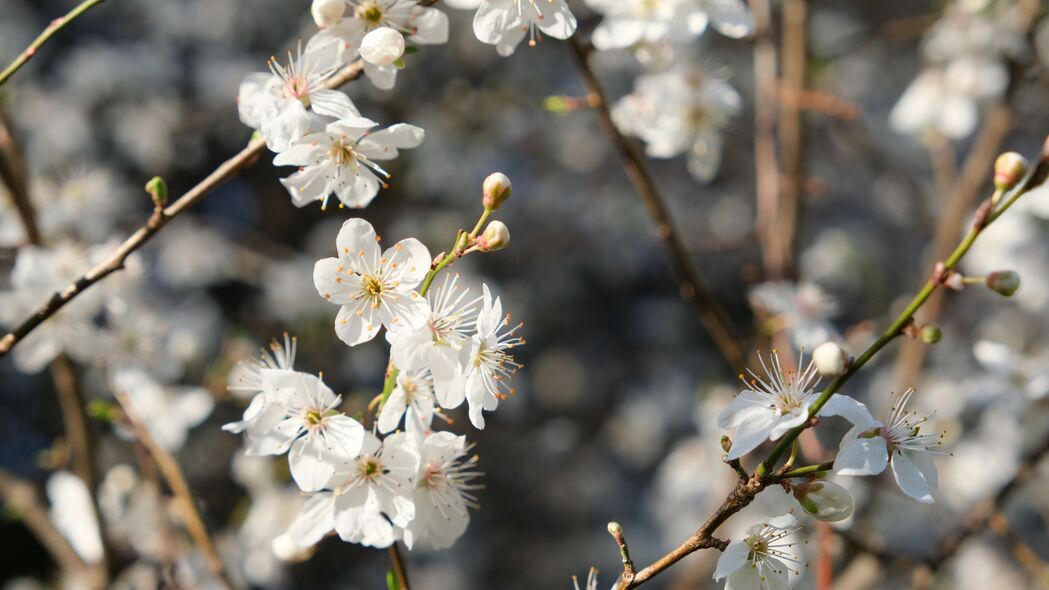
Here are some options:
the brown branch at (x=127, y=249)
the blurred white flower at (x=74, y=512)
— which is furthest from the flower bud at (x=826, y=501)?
the blurred white flower at (x=74, y=512)

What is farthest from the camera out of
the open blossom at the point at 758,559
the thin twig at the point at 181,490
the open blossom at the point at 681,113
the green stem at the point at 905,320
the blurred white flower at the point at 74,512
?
the blurred white flower at the point at 74,512

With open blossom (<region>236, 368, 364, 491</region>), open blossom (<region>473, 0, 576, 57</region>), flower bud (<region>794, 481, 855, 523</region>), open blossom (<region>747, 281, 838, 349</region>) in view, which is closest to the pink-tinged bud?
flower bud (<region>794, 481, 855, 523</region>)

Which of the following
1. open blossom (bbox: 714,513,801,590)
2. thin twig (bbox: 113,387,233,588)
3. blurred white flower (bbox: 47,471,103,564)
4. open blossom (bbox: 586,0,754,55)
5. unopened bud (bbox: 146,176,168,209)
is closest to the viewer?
open blossom (bbox: 714,513,801,590)

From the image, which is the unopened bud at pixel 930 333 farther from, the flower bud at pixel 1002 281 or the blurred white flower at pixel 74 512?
the blurred white flower at pixel 74 512

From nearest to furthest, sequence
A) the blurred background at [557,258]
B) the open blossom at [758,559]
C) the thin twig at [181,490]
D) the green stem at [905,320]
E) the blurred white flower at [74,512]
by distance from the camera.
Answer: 1. the green stem at [905,320]
2. the open blossom at [758,559]
3. the thin twig at [181,490]
4. the blurred white flower at [74,512]
5. the blurred background at [557,258]

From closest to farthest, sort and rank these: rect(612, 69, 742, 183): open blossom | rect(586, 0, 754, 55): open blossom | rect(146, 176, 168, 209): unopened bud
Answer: rect(146, 176, 168, 209): unopened bud → rect(586, 0, 754, 55): open blossom → rect(612, 69, 742, 183): open blossom

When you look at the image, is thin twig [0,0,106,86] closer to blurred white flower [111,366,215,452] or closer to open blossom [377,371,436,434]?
open blossom [377,371,436,434]

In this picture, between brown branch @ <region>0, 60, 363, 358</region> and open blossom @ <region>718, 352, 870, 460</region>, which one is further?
brown branch @ <region>0, 60, 363, 358</region>
